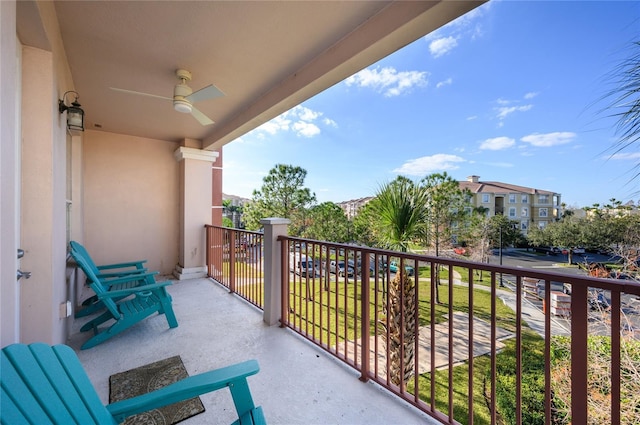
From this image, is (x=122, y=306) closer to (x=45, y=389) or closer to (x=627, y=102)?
(x=45, y=389)

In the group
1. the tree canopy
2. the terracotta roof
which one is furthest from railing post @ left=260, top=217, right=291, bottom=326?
the terracotta roof

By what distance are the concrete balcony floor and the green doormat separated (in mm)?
54

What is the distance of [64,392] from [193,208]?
430 cm

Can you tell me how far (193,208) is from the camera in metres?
4.87

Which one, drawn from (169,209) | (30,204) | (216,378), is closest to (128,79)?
(30,204)

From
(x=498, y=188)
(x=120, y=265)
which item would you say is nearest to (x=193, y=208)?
(x=120, y=265)

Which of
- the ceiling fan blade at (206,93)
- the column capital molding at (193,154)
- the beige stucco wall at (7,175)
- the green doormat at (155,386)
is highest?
the ceiling fan blade at (206,93)

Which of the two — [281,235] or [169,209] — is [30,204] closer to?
[281,235]

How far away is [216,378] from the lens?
106 centimetres

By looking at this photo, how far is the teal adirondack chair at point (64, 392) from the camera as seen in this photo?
0.75m

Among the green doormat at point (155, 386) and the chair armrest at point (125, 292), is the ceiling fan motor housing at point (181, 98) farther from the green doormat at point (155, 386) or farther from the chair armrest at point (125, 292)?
the green doormat at point (155, 386)

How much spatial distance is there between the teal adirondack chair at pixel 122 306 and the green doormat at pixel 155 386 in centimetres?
64

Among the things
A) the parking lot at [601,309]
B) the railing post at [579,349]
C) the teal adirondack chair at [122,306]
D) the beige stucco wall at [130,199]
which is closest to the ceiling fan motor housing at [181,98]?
the teal adirondack chair at [122,306]

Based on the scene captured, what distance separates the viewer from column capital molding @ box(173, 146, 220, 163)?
4762 mm
